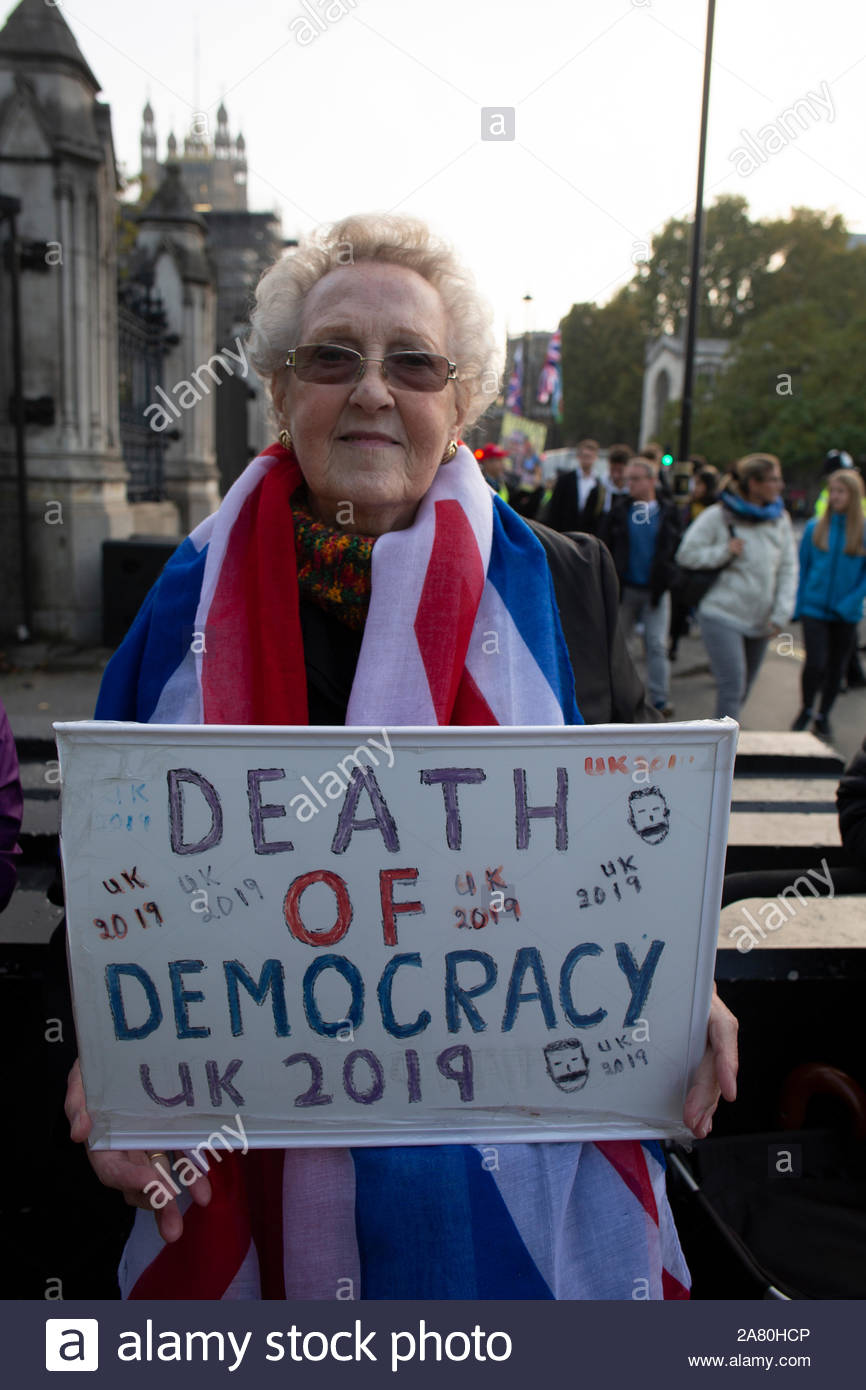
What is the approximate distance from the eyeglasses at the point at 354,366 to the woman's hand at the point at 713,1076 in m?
1.18

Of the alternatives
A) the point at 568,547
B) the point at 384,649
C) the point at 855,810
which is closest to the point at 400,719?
the point at 384,649

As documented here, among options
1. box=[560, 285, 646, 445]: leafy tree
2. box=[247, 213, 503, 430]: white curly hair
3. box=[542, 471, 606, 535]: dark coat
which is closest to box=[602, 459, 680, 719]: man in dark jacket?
box=[542, 471, 606, 535]: dark coat

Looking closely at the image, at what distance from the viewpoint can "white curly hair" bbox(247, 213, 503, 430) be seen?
1.96 metres

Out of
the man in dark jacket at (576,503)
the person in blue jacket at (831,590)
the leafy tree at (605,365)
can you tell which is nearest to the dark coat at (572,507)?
the man in dark jacket at (576,503)

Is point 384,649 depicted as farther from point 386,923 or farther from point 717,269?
point 717,269

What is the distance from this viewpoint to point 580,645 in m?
1.97

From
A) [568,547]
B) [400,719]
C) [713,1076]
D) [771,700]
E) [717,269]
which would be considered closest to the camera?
[713,1076]

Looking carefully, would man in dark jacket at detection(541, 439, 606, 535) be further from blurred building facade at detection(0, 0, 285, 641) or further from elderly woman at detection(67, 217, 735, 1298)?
elderly woman at detection(67, 217, 735, 1298)

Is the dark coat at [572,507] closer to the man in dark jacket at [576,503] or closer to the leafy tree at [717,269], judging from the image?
the man in dark jacket at [576,503]

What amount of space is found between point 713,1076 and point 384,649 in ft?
2.76

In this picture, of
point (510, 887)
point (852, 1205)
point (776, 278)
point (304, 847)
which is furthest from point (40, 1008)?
point (776, 278)

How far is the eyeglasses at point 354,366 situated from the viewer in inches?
75.0
